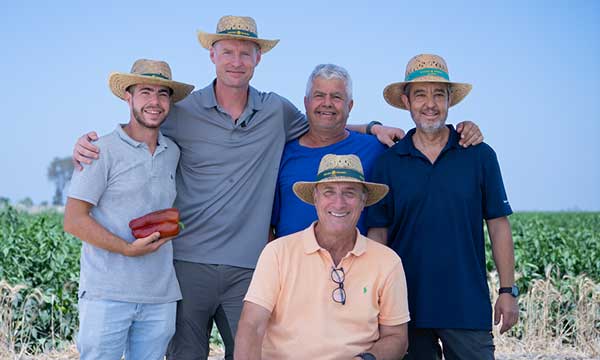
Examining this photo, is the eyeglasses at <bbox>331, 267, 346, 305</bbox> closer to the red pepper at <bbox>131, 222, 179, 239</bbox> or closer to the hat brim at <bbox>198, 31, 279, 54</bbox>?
the red pepper at <bbox>131, 222, 179, 239</bbox>

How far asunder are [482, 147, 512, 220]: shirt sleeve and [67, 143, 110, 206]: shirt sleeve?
8.90ft

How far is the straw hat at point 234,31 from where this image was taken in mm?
5766

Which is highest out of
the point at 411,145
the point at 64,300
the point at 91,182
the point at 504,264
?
the point at 411,145

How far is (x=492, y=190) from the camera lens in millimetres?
5188

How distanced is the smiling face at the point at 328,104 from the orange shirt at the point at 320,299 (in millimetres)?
1275

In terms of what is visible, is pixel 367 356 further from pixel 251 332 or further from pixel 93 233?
pixel 93 233

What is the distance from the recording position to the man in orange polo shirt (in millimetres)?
4527

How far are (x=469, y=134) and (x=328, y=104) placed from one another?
1118 mm

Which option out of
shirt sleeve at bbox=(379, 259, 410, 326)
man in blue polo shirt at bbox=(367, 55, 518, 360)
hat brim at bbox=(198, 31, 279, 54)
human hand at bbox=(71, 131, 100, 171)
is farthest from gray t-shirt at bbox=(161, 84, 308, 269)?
shirt sleeve at bbox=(379, 259, 410, 326)

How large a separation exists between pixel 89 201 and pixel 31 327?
5.24m

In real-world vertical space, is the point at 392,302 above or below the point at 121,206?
below

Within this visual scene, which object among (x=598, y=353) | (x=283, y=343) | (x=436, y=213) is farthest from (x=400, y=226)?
(x=598, y=353)

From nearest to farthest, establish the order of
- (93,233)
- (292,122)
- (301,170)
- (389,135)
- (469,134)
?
1. (93,233)
2. (469,134)
3. (301,170)
4. (389,135)
5. (292,122)

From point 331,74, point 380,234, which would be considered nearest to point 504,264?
point 380,234
